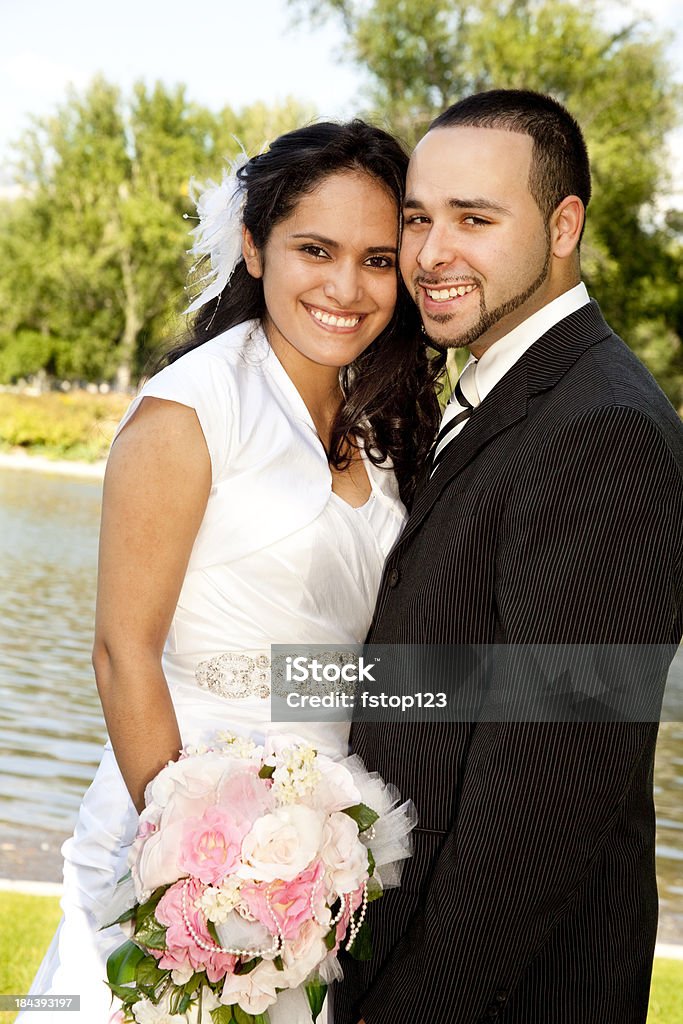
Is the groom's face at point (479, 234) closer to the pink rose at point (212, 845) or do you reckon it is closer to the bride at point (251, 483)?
the bride at point (251, 483)

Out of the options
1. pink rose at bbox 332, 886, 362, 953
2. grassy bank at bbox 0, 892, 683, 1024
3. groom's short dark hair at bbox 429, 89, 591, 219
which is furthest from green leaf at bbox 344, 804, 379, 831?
grassy bank at bbox 0, 892, 683, 1024

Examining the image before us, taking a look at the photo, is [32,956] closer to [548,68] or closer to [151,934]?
[151,934]

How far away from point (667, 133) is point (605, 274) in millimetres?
4178

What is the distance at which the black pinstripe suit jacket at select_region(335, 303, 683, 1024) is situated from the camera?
188 centimetres

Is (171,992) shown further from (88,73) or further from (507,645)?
(88,73)

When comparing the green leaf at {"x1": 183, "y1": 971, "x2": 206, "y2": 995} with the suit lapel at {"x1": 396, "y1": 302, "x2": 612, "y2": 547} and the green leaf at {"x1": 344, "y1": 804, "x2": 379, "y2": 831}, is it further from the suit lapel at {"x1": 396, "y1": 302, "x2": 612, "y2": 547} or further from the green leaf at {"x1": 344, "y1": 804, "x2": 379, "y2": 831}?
the suit lapel at {"x1": 396, "y1": 302, "x2": 612, "y2": 547}

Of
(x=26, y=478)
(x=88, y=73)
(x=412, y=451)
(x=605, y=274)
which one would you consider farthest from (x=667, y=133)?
(x=412, y=451)

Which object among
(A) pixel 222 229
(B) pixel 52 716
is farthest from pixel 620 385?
(B) pixel 52 716

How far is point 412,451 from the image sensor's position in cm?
328

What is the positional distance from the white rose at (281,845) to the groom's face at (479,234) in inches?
45.5

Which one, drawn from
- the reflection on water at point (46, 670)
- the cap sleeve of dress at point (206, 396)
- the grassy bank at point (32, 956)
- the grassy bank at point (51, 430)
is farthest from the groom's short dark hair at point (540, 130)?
the grassy bank at point (51, 430)

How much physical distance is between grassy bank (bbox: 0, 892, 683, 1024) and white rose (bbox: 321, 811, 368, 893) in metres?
2.54

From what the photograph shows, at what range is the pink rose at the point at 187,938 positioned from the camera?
192 cm

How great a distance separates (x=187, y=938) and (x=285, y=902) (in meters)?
0.18
